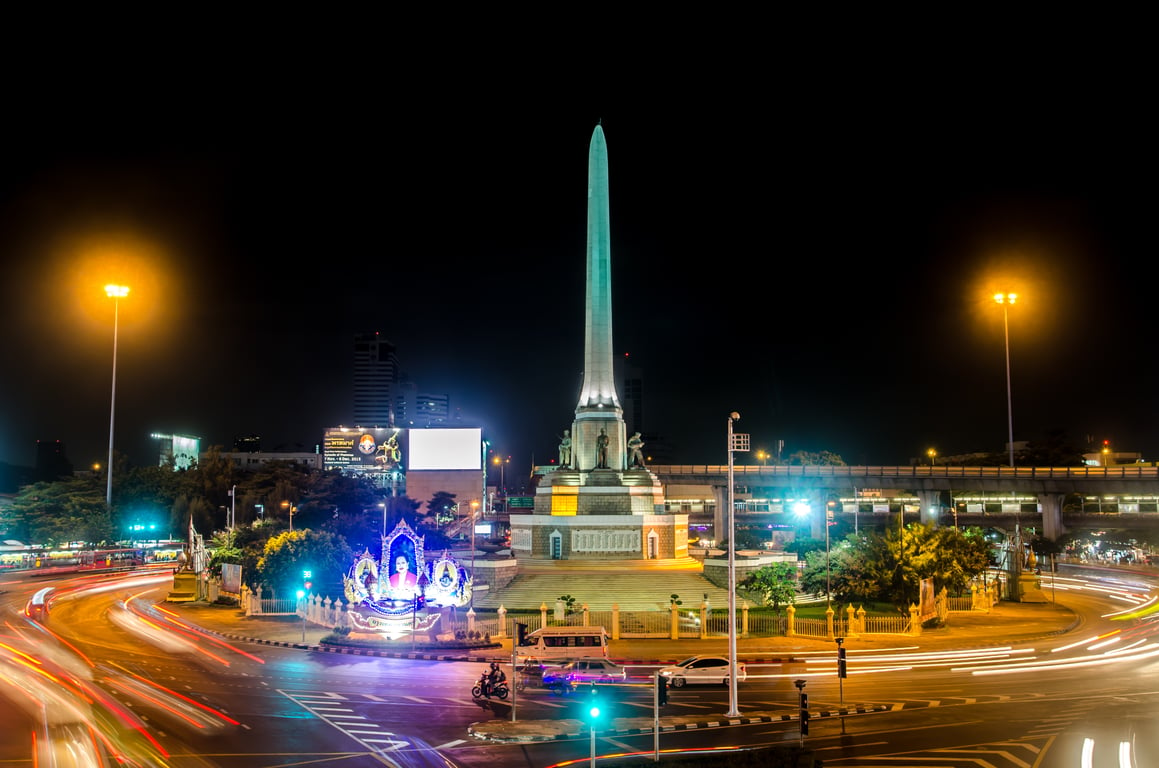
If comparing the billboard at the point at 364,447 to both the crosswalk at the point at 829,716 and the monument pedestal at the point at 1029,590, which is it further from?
the crosswalk at the point at 829,716

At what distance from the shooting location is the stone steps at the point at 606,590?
43156mm

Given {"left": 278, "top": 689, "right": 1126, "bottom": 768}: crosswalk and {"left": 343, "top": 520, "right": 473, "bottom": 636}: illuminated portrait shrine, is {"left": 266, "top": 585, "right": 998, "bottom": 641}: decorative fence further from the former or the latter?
{"left": 278, "top": 689, "right": 1126, "bottom": 768}: crosswalk

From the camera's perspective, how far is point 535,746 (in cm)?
1883

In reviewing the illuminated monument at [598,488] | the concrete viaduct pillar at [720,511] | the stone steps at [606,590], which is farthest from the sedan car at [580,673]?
the concrete viaduct pillar at [720,511]

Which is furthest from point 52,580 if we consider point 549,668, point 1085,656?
point 1085,656

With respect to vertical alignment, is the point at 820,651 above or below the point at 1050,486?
below

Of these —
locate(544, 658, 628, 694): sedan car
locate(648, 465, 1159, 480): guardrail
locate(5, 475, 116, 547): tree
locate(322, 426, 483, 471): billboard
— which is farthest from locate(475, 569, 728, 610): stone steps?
locate(322, 426, 483, 471): billboard

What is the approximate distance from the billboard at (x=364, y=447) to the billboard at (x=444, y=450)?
22.7m

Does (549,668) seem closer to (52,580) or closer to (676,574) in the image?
(676,574)

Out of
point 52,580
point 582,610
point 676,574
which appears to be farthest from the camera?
point 52,580

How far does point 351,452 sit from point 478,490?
49.2m

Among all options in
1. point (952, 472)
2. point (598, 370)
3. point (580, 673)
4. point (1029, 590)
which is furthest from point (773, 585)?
point (952, 472)

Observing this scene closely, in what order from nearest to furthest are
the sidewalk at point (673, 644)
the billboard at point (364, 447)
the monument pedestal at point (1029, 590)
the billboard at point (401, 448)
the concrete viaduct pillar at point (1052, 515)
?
1. the sidewalk at point (673, 644)
2. the monument pedestal at point (1029, 590)
3. the concrete viaduct pillar at point (1052, 515)
4. the billboard at point (401, 448)
5. the billboard at point (364, 447)

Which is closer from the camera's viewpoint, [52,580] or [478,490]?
[52,580]
